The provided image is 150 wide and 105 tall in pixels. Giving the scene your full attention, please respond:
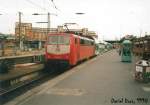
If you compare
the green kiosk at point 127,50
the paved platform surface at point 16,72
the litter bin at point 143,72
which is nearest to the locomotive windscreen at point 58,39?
the paved platform surface at point 16,72

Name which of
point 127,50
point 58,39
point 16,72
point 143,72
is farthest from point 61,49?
point 127,50

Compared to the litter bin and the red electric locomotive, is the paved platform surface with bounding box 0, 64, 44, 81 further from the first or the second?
the litter bin

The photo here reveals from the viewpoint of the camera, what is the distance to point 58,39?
944 inches

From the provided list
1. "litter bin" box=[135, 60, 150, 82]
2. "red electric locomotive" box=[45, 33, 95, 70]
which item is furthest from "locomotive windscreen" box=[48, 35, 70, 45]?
"litter bin" box=[135, 60, 150, 82]

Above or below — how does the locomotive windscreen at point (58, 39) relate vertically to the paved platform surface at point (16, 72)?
above

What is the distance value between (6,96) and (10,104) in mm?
2404

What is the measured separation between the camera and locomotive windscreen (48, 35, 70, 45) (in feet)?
77.8

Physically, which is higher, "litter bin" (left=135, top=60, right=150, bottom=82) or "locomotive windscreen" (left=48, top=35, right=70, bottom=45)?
"locomotive windscreen" (left=48, top=35, right=70, bottom=45)

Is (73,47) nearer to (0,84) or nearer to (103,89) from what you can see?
(0,84)

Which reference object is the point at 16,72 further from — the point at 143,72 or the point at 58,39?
the point at 143,72

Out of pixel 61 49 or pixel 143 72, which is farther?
pixel 61 49

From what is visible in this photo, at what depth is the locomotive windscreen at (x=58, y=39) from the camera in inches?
934

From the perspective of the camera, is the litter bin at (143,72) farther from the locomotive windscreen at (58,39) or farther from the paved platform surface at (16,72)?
the locomotive windscreen at (58,39)

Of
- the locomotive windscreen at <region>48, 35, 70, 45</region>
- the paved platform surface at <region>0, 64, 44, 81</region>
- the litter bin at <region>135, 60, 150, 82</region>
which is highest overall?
the locomotive windscreen at <region>48, 35, 70, 45</region>
